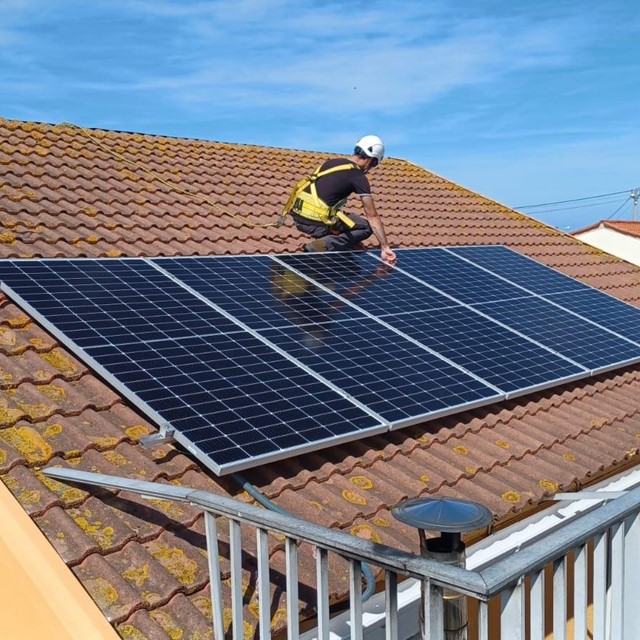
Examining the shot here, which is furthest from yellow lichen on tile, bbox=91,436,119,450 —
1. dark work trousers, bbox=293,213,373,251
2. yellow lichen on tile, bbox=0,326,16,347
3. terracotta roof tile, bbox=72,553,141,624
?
dark work trousers, bbox=293,213,373,251

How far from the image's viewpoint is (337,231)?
27.8 ft

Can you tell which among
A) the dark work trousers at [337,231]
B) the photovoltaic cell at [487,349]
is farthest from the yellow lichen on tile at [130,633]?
the dark work trousers at [337,231]

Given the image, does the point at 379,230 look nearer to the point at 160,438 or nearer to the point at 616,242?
the point at 160,438

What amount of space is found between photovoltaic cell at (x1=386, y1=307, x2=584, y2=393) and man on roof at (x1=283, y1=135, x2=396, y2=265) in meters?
1.54

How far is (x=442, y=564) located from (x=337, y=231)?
259 inches

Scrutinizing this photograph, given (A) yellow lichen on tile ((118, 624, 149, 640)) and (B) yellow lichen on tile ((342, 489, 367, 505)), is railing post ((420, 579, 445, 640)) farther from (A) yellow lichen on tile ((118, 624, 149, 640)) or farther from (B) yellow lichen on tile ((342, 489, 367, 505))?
(B) yellow lichen on tile ((342, 489, 367, 505))

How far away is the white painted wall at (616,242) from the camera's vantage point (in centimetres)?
2538

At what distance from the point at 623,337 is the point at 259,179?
18.4ft

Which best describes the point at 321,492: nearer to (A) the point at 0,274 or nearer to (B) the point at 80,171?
(A) the point at 0,274

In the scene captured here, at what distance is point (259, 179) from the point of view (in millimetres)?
11094

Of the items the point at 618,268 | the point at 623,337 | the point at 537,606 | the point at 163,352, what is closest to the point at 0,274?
the point at 163,352

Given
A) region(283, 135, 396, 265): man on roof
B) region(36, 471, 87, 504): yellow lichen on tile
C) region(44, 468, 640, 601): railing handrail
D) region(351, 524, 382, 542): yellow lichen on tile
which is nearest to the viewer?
region(44, 468, 640, 601): railing handrail

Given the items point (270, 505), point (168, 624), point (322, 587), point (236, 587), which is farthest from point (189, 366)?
point (322, 587)

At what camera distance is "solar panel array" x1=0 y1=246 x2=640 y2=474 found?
15.0 ft
